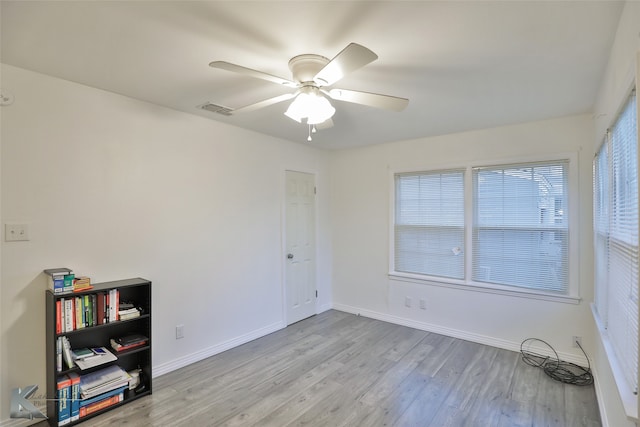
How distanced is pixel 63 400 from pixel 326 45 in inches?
113

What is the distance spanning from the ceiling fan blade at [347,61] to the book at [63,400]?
8.55 feet

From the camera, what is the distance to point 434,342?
3.62 m

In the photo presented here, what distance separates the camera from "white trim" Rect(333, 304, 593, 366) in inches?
122

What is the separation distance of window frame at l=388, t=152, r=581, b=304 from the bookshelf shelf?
9.82ft

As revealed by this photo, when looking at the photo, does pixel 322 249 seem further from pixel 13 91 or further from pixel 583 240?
pixel 13 91

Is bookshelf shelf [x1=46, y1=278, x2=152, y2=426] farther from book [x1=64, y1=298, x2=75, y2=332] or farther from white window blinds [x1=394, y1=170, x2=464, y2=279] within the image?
white window blinds [x1=394, y1=170, x2=464, y2=279]

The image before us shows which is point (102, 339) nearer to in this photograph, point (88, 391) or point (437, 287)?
point (88, 391)

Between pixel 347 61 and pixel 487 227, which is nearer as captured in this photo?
pixel 347 61

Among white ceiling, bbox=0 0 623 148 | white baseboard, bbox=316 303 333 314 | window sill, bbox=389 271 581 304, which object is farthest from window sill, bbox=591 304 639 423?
white baseboard, bbox=316 303 333 314

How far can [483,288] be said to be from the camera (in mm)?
3584

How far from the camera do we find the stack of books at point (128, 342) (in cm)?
246

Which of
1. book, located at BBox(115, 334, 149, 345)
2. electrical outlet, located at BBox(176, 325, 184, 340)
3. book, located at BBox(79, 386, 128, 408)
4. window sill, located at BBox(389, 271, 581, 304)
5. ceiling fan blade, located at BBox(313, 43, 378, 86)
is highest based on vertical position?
ceiling fan blade, located at BBox(313, 43, 378, 86)

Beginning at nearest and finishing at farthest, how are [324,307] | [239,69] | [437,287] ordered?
1. [239,69]
2. [437,287]
3. [324,307]

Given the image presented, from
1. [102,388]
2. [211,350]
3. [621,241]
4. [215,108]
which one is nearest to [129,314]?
[102,388]
